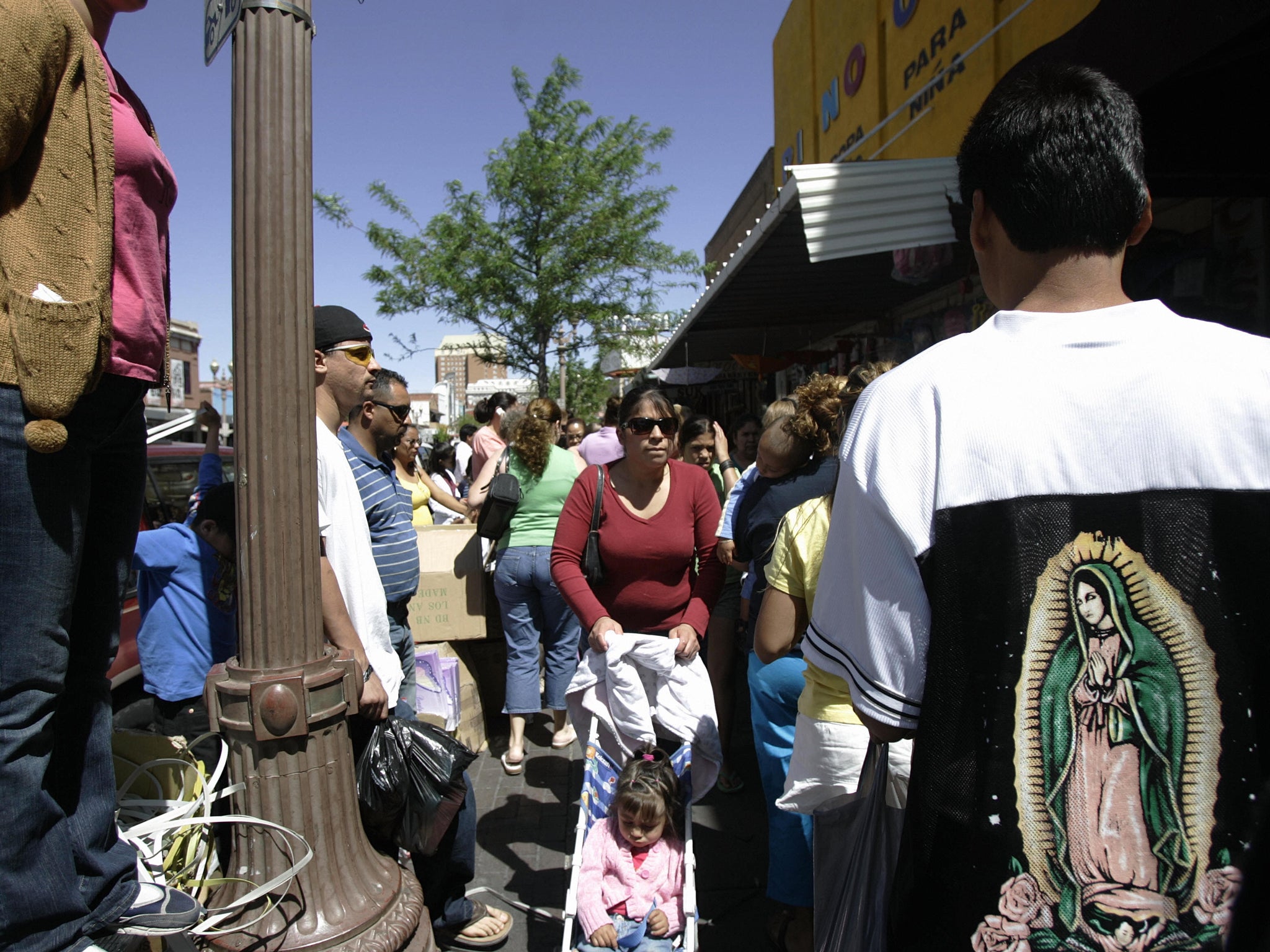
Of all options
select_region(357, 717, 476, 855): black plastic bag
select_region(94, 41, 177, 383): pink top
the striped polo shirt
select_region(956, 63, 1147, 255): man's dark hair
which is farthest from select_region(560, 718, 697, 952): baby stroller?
select_region(956, 63, 1147, 255): man's dark hair

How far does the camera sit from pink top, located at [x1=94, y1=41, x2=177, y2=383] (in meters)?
1.63

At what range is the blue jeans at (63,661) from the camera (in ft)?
4.79

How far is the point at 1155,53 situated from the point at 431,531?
4.26 metres

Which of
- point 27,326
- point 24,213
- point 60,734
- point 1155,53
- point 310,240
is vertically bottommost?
point 60,734

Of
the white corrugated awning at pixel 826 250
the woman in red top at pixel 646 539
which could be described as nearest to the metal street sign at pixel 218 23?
the woman in red top at pixel 646 539

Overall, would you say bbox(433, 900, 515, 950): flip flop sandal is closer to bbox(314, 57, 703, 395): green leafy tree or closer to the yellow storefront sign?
the yellow storefront sign

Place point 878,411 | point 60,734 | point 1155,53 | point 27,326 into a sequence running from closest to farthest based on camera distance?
point 878,411
point 27,326
point 60,734
point 1155,53

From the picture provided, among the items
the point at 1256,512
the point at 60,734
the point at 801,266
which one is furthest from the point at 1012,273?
the point at 801,266

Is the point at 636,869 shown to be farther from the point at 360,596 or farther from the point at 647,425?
the point at 647,425

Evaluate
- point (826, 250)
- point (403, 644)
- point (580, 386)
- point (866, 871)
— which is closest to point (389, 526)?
point (403, 644)

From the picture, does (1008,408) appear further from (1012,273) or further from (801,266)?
(801,266)

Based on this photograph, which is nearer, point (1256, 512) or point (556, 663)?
point (1256, 512)

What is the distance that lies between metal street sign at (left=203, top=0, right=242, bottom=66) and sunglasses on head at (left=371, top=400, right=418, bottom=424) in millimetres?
1594

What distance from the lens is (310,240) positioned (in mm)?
2242
